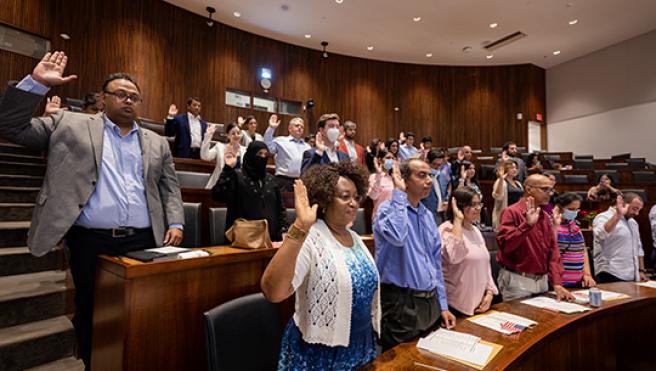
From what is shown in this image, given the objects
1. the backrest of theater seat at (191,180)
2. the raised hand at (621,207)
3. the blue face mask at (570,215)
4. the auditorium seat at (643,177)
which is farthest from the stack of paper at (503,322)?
the auditorium seat at (643,177)

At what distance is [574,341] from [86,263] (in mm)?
2275

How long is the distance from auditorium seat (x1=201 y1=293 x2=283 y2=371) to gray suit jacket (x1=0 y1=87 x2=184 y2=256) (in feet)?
2.18

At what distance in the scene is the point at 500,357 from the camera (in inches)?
51.2

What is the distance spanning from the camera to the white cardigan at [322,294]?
1101 mm

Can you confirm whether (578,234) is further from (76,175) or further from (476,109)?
(476,109)

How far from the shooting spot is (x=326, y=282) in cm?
112

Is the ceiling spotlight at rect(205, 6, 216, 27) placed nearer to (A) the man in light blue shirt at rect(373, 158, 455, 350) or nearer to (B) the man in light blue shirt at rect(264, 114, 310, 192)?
(B) the man in light blue shirt at rect(264, 114, 310, 192)

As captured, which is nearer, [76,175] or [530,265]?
[76,175]

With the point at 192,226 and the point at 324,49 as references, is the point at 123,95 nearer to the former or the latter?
the point at 192,226

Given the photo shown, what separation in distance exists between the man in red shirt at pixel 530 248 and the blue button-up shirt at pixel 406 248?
723 millimetres

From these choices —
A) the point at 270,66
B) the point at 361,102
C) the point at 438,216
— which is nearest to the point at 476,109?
the point at 361,102

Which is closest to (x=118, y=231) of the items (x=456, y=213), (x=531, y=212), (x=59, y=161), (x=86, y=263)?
(x=86, y=263)

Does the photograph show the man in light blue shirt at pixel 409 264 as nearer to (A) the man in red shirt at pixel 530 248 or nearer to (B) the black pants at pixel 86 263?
(A) the man in red shirt at pixel 530 248

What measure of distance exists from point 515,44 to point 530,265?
8708 millimetres
